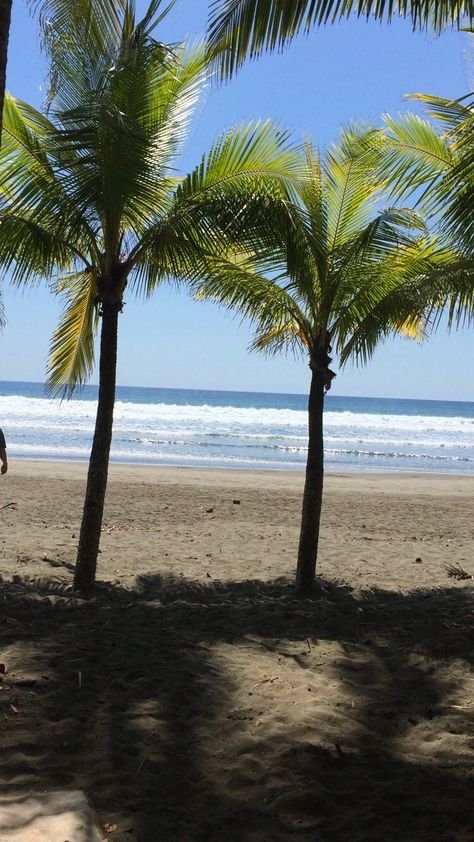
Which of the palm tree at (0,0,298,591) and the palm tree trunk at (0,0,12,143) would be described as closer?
the palm tree trunk at (0,0,12,143)

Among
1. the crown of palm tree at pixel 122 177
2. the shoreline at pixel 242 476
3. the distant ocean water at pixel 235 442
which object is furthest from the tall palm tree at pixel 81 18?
the distant ocean water at pixel 235 442

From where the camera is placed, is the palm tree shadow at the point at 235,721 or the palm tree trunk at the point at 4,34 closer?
the palm tree shadow at the point at 235,721

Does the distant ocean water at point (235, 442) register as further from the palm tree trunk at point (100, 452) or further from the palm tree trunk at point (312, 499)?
the palm tree trunk at point (100, 452)

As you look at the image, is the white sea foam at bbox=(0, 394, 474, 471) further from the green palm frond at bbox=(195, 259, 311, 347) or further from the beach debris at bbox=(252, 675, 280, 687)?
the beach debris at bbox=(252, 675, 280, 687)

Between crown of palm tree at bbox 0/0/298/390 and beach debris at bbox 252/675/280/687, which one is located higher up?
crown of palm tree at bbox 0/0/298/390

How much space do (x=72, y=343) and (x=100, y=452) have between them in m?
2.42

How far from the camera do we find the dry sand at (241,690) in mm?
3168

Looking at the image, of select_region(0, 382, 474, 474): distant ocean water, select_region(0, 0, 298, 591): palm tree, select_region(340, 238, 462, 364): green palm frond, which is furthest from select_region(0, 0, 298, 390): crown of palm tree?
select_region(0, 382, 474, 474): distant ocean water

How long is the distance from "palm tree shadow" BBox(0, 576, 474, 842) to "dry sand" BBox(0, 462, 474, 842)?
1cm

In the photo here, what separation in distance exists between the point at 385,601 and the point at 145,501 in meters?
7.28

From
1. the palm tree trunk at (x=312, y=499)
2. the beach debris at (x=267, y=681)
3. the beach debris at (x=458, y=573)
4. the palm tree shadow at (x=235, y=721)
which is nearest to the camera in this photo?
the palm tree shadow at (x=235, y=721)

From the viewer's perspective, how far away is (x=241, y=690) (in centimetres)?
446

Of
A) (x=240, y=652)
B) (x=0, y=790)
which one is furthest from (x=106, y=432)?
(x=0, y=790)

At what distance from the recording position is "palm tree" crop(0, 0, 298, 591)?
6.07m
